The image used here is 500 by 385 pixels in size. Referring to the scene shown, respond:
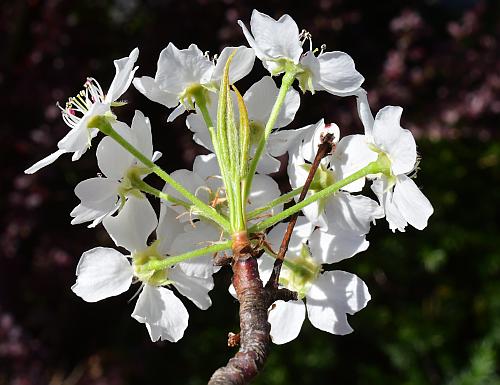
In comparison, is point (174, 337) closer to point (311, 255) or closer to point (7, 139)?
point (311, 255)

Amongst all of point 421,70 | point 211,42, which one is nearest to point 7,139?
point 211,42

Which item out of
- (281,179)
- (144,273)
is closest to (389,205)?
(144,273)

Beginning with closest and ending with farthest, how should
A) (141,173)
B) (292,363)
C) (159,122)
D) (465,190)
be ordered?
(141,173) → (159,122) → (292,363) → (465,190)

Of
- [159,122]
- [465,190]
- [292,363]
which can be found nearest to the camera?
[159,122]

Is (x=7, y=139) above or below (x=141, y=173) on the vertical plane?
below

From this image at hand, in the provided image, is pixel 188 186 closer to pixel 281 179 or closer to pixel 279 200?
pixel 279 200

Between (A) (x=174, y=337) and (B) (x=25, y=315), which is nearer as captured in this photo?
(A) (x=174, y=337)
